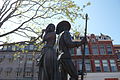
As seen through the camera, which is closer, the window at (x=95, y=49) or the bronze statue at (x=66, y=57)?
the bronze statue at (x=66, y=57)

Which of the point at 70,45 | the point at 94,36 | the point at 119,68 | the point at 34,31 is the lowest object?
the point at 119,68

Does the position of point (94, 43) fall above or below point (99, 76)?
above

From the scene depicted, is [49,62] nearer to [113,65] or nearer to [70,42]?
[70,42]

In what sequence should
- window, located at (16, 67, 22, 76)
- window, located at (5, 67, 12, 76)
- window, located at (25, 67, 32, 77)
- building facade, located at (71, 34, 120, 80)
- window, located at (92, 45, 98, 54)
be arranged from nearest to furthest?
building facade, located at (71, 34, 120, 80)
window, located at (92, 45, 98, 54)
window, located at (25, 67, 32, 77)
window, located at (16, 67, 22, 76)
window, located at (5, 67, 12, 76)

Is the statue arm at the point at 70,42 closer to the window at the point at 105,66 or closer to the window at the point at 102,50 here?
the window at the point at 105,66

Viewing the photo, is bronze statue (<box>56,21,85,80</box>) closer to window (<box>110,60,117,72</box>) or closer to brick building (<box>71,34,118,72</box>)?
brick building (<box>71,34,118,72</box>)

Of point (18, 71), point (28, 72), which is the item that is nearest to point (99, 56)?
point (28, 72)

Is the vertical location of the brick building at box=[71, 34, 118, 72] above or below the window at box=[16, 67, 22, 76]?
above

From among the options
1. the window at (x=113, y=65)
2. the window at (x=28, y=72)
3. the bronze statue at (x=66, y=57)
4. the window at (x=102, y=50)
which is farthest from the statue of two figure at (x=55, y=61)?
the window at (x=28, y=72)

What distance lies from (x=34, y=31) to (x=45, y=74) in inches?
290

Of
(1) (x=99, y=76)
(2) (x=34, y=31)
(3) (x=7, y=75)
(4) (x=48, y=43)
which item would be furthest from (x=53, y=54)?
(3) (x=7, y=75)

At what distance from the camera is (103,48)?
25.0 metres

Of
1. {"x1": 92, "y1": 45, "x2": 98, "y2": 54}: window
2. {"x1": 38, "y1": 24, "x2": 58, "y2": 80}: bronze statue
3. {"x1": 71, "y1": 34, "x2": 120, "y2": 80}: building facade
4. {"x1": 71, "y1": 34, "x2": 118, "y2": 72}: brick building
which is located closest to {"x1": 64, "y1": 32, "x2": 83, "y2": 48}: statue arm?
{"x1": 38, "y1": 24, "x2": 58, "y2": 80}: bronze statue

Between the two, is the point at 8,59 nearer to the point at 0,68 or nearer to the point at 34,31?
the point at 0,68
